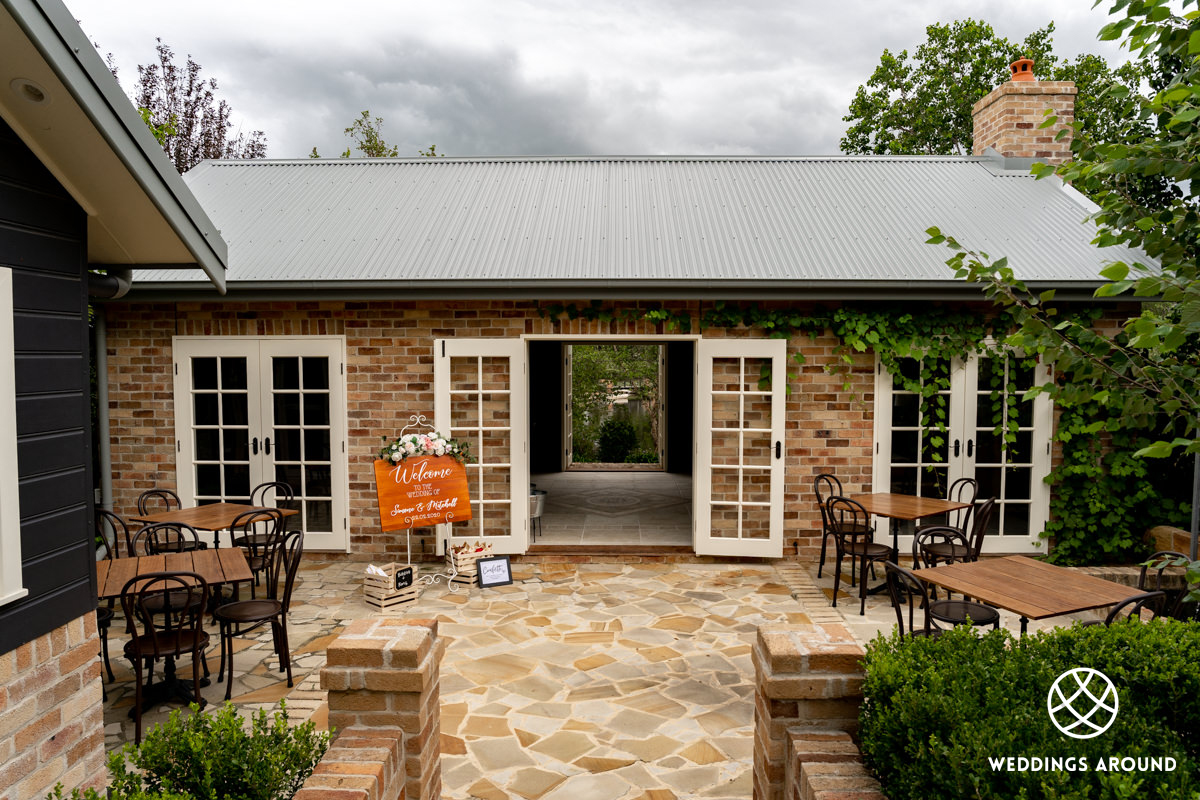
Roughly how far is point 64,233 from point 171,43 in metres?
15.1

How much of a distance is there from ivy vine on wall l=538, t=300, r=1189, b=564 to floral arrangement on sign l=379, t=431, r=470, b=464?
5.50 feet

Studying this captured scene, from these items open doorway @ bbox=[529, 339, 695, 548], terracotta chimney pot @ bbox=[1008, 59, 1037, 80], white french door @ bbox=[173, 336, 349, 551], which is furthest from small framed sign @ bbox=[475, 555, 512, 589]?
terracotta chimney pot @ bbox=[1008, 59, 1037, 80]

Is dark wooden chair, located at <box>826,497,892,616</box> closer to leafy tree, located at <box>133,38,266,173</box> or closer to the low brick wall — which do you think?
the low brick wall

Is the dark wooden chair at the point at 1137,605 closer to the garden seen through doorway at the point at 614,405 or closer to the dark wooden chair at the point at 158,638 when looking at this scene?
the dark wooden chair at the point at 158,638

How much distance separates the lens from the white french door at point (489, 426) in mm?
7348

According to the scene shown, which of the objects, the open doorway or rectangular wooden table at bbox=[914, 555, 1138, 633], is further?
the open doorway

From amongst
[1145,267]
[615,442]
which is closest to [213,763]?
[1145,267]

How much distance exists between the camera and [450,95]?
31203mm

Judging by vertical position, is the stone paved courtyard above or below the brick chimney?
below

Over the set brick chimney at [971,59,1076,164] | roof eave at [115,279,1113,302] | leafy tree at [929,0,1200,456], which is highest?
brick chimney at [971,59,1076,164]

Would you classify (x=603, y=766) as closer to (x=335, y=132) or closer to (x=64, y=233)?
(x=64, y=233)

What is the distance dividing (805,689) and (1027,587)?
2332mm

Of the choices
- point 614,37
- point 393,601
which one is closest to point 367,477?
point 393,601

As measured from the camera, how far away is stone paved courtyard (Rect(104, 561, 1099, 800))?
3.66 meters
